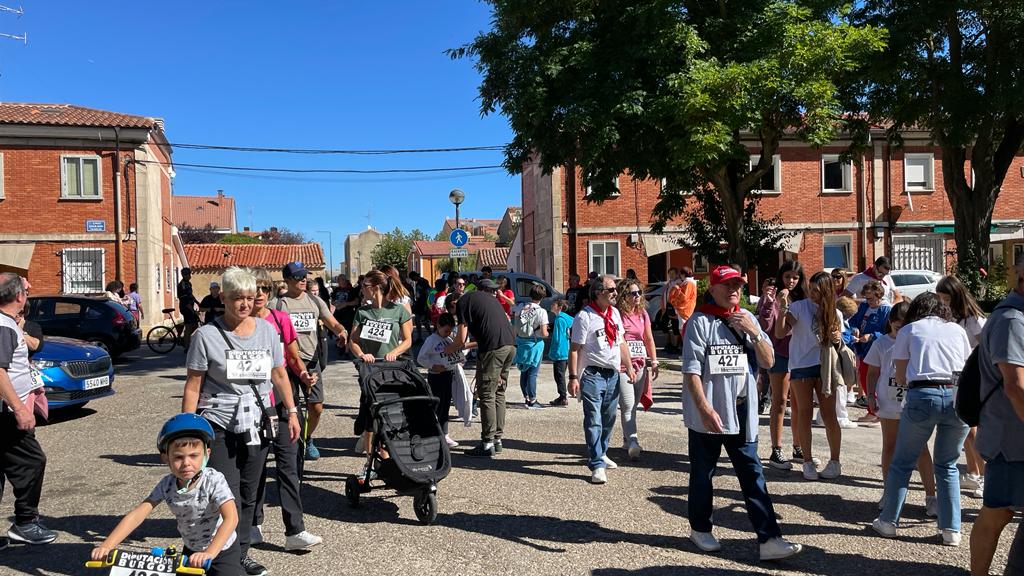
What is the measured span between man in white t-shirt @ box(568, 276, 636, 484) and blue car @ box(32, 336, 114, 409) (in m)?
6.90

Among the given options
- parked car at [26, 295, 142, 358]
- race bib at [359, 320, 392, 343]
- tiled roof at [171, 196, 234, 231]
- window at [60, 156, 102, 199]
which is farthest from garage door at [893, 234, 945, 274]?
tiled roof at [171, 196, 234, 231]

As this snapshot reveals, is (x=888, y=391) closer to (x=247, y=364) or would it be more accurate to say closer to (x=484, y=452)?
(x=484, y=452)

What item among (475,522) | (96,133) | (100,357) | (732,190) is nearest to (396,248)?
(96,133)

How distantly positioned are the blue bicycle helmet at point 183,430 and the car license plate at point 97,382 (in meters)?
7.81

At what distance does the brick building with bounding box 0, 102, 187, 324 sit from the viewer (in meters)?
26.4

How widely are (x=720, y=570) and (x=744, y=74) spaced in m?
12.4

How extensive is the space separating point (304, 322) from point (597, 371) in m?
2.74

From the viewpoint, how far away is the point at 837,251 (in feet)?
97.5

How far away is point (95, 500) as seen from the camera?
20.6 ft

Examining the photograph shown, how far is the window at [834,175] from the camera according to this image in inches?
1151

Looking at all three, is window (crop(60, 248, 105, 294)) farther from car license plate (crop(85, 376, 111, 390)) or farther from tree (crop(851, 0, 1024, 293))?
tree (crop(851, 0, 1024, 293))

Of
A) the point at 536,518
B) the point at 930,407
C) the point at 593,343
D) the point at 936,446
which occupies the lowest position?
the point at 536,518

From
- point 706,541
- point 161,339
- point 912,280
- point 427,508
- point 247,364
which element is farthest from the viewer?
point 912,280

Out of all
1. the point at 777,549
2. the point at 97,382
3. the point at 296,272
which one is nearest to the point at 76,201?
the point at 97,382
